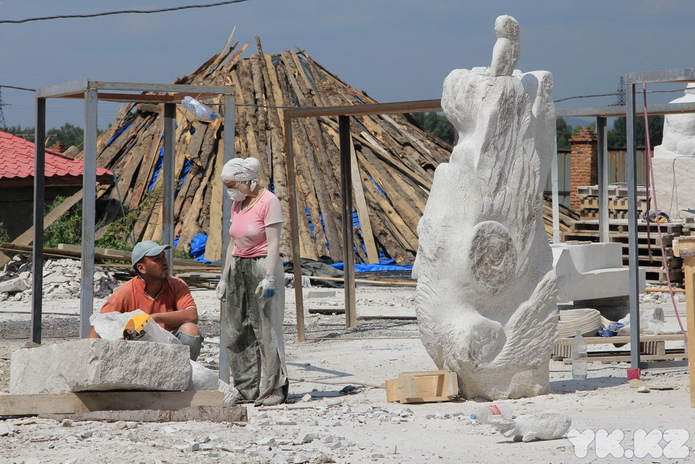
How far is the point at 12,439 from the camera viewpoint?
557 centimetres

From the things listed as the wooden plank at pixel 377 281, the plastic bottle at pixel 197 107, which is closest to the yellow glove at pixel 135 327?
the plastic bottle at pixel 197 107

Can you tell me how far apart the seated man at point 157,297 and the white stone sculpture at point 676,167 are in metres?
13.5

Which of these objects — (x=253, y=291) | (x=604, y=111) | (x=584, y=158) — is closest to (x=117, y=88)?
(x=253, y=291)

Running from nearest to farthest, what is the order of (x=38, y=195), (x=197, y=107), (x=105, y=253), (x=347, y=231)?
(x=38, y=195) → (x=197, y=107) → (x=347, y=231) → (x=105, y=253)

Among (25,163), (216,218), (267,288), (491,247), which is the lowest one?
(267,288)

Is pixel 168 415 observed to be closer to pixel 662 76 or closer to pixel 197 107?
pixel 197 107

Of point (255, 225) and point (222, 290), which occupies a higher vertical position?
point (255, 225)

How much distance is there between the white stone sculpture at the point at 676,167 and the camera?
750 inches

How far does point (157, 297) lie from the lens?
701 centimetres

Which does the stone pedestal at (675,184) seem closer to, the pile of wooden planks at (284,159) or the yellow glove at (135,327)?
the pile of wooden planks at (284,159)

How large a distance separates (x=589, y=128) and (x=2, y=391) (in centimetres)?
2080

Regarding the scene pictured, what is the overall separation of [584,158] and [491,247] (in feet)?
62.1

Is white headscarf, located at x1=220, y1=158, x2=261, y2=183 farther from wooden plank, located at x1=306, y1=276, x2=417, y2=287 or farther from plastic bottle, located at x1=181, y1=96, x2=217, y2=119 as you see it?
wooden plank, located at x1=306, y1=276, x2=417, y2=287

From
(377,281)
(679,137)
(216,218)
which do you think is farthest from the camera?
(216,218)
